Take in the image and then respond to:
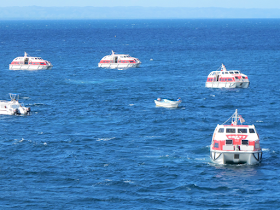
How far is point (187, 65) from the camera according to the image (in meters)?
194

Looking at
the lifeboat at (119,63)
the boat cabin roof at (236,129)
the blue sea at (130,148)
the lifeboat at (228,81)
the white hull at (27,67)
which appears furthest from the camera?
the lifeboat at (119,63)

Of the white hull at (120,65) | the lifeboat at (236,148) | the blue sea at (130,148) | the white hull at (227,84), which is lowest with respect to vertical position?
the blue sea at (130,148)

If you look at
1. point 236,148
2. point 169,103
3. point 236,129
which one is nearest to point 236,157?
point 236,148

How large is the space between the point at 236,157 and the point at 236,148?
4.65ft

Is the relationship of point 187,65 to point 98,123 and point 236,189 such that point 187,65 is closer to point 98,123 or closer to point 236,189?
point 98,123

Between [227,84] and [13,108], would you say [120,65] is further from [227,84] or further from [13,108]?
[13,108]

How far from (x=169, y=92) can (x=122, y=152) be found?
56.6m

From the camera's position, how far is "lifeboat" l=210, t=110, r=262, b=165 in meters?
71.2

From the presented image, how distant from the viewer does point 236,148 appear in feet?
234

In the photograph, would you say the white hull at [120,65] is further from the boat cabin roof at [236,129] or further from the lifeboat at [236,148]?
the lifeboat at [236,148]

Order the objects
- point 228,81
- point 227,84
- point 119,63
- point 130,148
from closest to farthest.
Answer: point 130,148, point 227,84, point 228,81, point 119,63

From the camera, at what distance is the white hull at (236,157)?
234 feet

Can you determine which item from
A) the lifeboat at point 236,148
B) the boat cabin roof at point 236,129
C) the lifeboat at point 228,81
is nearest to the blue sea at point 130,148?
the lifeboat at point 236,148

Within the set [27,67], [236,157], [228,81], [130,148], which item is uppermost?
[228,81]
